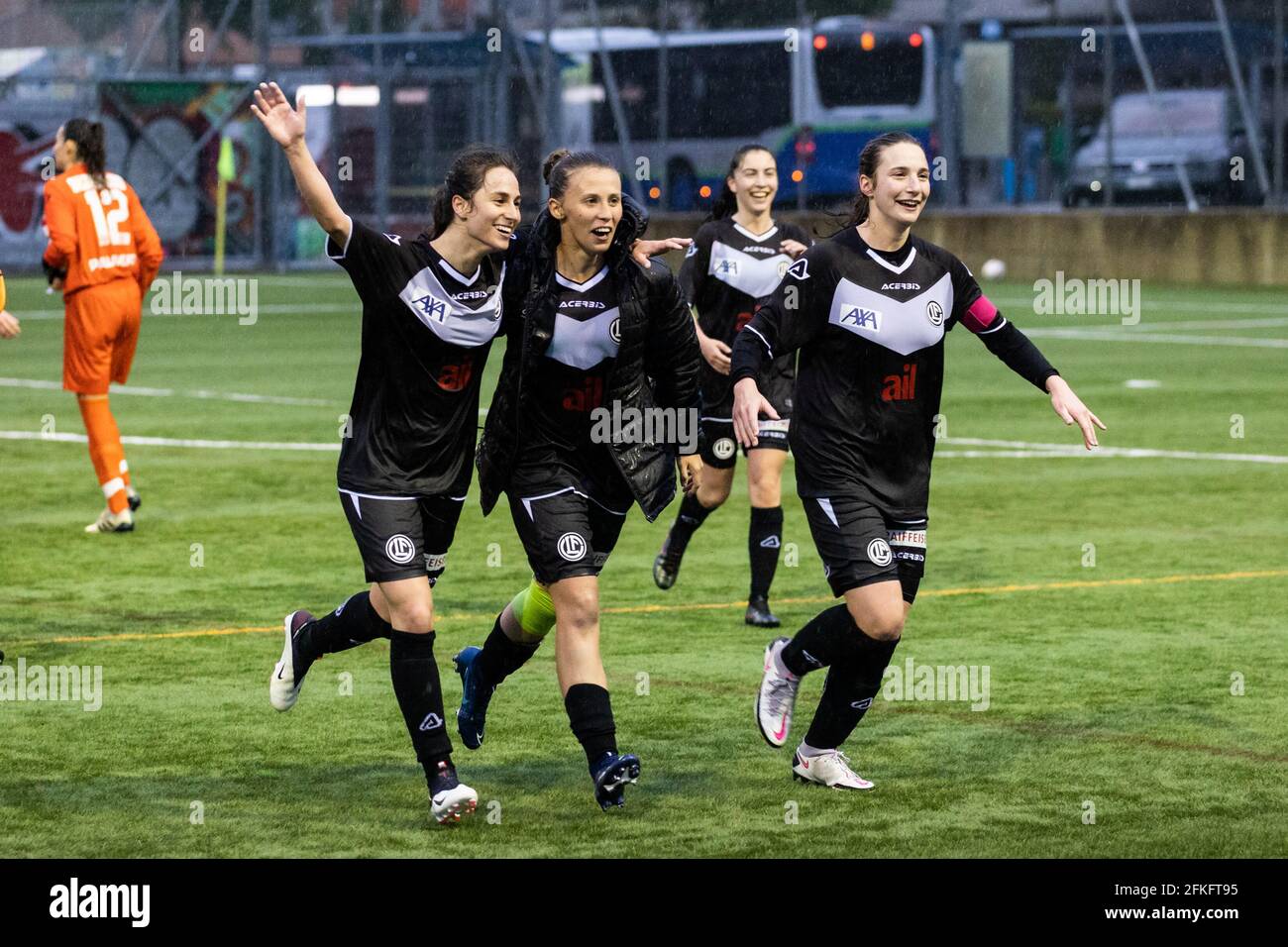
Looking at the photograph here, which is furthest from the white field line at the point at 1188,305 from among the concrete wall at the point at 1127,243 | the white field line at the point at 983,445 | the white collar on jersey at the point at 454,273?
the white collar on jersey at the point at 454,273

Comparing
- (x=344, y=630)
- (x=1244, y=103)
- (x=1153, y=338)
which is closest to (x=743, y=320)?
(x=344, y=630)

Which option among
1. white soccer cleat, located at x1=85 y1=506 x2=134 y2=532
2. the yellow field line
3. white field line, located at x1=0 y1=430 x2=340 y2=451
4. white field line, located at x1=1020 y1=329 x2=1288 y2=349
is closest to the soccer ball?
white field line, located at x1=1020 y1=329 x2=1288 y2=349

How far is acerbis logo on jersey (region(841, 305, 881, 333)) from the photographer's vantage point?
735cm

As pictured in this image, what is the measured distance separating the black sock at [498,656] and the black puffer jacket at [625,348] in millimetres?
547

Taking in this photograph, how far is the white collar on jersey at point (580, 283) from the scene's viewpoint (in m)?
7.14

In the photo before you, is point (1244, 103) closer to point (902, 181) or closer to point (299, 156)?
point (902, 181)

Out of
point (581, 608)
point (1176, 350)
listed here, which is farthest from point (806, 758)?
point (1176, 350)

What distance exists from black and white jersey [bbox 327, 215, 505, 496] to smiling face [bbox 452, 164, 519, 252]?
135 millimetres

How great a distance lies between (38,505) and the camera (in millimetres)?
14391

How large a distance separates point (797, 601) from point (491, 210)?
4535 millimetres

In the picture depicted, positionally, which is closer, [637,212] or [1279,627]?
[637,212]

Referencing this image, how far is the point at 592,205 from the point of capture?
703cm
